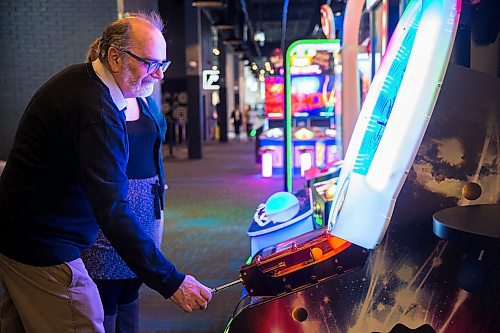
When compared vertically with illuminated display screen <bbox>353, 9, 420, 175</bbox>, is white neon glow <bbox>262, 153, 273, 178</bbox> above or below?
below

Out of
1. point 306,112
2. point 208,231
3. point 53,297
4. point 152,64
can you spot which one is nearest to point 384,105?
point 152,64

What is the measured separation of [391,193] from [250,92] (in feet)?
126

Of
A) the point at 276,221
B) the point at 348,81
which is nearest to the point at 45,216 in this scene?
the point at 276,221

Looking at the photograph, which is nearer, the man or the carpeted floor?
the man

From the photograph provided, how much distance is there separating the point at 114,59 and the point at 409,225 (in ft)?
3.17

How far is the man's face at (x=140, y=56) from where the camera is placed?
5.21ft

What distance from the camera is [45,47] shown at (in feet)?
26.8

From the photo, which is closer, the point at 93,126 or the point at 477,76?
the point at 93,126

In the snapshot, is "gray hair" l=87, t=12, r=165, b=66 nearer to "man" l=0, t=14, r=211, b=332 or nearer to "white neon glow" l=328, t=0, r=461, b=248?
"man" l=0, t=14, r=211, b=332

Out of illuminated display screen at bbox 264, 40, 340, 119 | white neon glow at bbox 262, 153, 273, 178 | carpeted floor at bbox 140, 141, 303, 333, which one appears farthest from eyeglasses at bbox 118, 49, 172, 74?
white neon glow at bbox 262, 153, 273, 178

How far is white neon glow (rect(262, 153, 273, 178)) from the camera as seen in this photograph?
9.92 m

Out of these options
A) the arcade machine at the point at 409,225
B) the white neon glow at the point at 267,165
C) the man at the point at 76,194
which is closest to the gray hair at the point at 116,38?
the man at the point at 76,194

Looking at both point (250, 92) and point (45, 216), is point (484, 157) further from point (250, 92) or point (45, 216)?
point (250, 92)

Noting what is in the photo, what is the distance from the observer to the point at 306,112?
31.6 feet
